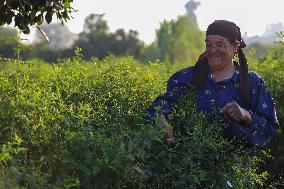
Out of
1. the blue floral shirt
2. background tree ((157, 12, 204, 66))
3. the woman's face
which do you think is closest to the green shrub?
the blue floral shirt

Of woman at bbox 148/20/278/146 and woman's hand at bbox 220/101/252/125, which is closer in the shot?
woman's hand at bbox 220/101/252/125

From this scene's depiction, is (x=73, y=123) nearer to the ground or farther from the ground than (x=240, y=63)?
nearer to the ground

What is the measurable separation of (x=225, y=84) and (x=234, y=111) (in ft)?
1.85

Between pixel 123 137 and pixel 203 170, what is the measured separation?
58 centimetres

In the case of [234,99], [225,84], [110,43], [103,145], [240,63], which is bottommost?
[103,145]

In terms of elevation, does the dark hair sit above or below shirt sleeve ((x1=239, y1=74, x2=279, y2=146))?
above

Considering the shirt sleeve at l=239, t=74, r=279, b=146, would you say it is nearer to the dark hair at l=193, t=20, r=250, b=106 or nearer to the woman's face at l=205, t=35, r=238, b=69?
the dark hair at l=193, t=20, r=250, b=106

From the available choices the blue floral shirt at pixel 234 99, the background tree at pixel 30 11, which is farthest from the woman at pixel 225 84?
the background tree at pixel 30 11

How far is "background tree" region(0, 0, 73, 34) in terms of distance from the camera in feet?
16.1

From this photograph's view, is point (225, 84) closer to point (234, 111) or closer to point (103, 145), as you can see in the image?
point (234, 111)

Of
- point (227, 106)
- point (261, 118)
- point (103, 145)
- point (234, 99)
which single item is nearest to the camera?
point (103, 145)

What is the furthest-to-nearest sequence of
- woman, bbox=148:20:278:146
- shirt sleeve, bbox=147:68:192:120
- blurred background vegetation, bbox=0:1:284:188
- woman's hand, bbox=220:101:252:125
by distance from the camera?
woman, bbox=148:20:278:146 < shirt sleeve, bbox=147:68:192:120 < woman's hand, bbox=220:101:252:125 < blurred background vegetation, bbox=0:1:284:188

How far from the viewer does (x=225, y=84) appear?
17.0 ft

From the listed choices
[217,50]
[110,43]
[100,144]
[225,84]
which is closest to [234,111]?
[225,84]
